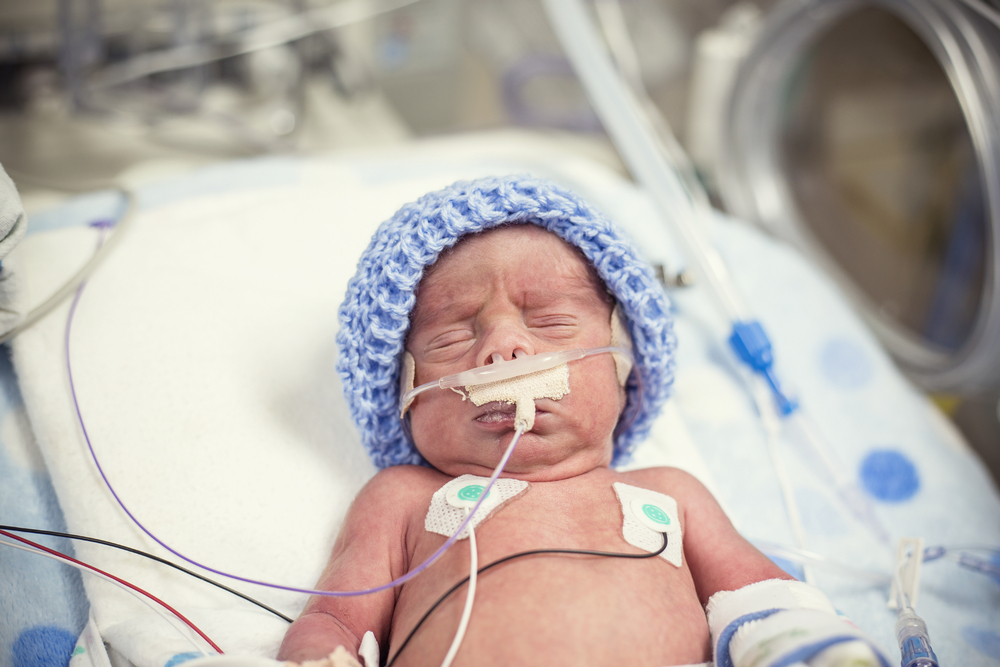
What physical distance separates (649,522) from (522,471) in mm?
175

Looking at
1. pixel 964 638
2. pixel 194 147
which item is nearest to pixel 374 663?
pixel 964 638

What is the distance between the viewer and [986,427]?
1.79 metres

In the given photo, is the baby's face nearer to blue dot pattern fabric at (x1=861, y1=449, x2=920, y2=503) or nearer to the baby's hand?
the baby's hand

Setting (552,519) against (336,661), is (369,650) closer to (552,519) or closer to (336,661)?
(336,661)

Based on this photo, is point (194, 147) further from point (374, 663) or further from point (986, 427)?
point (986, 427)

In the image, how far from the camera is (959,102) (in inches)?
55.2

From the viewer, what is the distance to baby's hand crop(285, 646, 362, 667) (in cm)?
71

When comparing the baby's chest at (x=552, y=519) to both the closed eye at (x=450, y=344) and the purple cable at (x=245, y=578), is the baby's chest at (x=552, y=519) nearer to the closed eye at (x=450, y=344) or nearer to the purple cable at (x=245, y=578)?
the purple cable at (x=245, y=578)

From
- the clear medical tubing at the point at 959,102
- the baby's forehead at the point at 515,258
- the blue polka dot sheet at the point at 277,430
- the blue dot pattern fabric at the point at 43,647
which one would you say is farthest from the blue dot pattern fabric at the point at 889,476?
the blue dot pattern fabric at the point at 43,647

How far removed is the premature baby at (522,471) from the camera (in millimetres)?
796

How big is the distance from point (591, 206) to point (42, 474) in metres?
0.91

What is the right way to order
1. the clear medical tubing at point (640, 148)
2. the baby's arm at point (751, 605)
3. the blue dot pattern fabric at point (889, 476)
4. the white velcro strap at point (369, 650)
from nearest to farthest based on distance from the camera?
the baby's arm at point (751, 605) → the white velcro strap at point (369, 650) → the blue dot pattern fabric at point (889, 476) → the clear medical tubing at point (640, 148)

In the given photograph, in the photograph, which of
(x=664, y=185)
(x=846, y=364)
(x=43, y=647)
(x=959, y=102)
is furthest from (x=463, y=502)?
(x=959, y=102)

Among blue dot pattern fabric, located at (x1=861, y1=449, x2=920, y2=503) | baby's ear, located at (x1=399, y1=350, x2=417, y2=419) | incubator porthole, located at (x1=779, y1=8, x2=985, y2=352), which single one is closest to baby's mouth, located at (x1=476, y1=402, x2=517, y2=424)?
baby's ear, located at (x1=399, y1=350, x2=417, y2=419)
